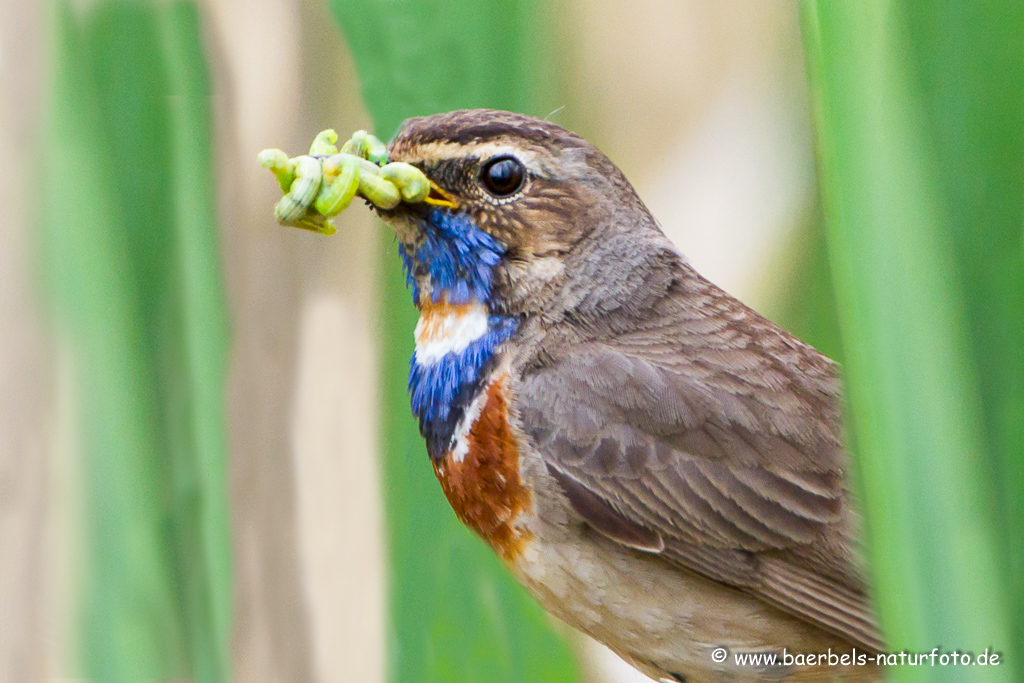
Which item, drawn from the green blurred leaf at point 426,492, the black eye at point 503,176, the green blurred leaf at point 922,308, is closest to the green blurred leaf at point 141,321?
the green blurred leaf at point 426,492

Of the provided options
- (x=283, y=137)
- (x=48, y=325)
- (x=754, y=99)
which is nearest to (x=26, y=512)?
(x=48, y=325)

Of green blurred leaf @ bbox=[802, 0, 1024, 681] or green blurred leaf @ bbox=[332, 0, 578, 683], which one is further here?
green blurred leaf @ bbox=[332, 0, 578, 683]

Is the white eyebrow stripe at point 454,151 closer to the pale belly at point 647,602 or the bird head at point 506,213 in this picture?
the bird head at point 506,213

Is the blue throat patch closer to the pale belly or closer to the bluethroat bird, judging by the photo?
the bluethroat bird

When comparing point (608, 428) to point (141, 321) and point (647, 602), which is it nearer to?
point (647, 602)

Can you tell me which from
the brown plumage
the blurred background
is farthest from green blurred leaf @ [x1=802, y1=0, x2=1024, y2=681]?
the brown plumage

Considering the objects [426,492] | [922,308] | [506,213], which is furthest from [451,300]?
[922,308]
